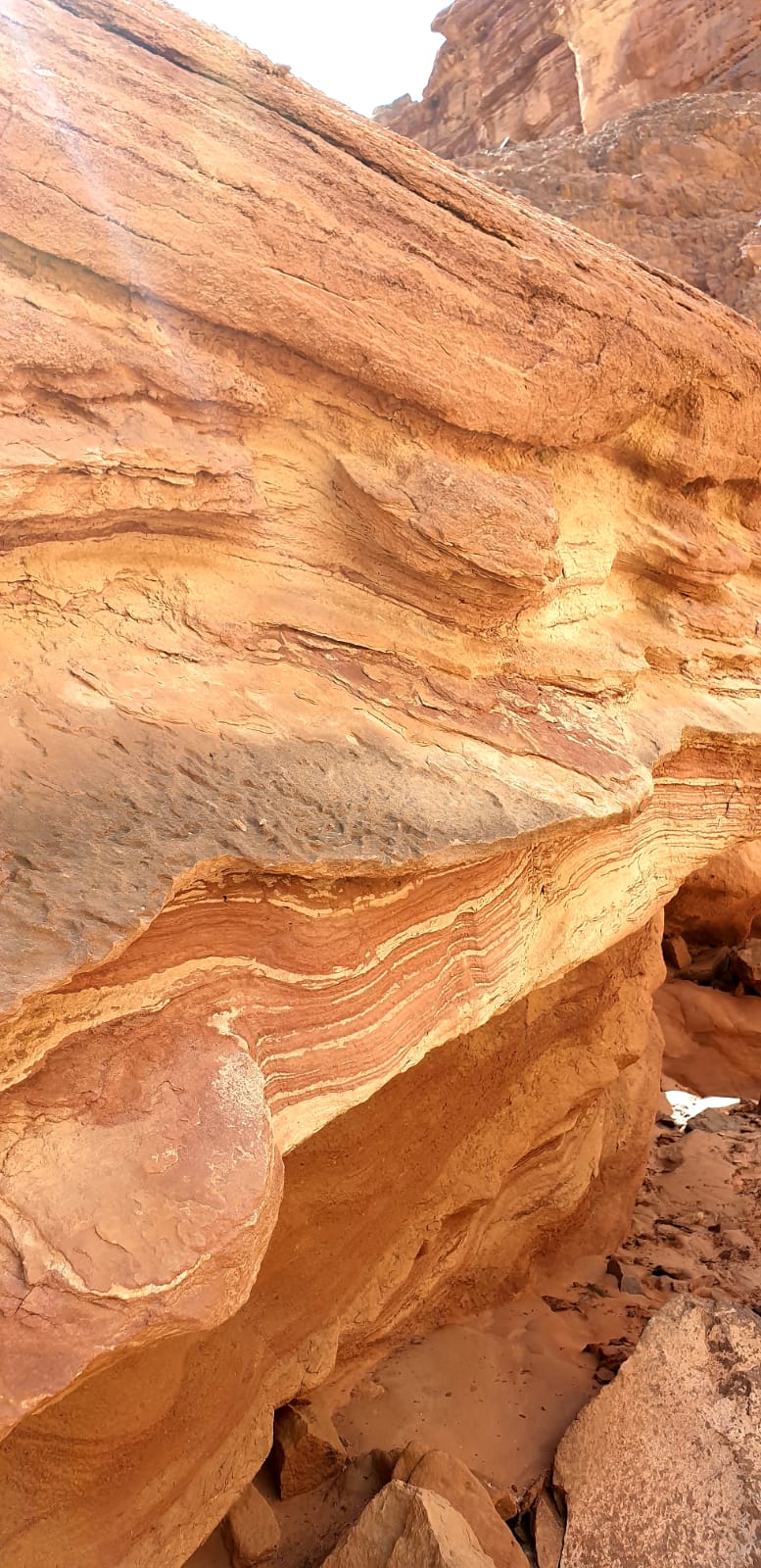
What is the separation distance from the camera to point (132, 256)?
250cm

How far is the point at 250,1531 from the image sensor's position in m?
3.36

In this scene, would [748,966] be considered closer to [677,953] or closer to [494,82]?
[677,953]

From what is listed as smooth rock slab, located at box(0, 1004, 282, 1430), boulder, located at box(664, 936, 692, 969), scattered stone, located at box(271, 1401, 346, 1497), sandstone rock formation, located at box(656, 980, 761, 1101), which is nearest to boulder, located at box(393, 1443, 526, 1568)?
scattered stone, located at box(271, 1401, 346, 1497)

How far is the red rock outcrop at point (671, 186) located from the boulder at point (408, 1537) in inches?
231

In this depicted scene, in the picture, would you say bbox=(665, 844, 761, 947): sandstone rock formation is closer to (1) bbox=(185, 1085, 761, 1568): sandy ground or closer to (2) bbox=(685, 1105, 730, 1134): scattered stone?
(2) bbox=(685, 1105, 730, 1134): scattered stone

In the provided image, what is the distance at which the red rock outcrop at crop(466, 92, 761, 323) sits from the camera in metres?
5.68

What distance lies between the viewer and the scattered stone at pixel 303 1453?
11.7ft

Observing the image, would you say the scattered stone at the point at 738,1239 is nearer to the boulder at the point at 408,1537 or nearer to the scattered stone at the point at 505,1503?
the scattered stone at the point at 505,1503

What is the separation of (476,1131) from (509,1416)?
1100mm

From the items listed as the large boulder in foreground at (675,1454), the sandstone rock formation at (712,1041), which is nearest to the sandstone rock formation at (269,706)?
the large boulder in foreground at (675,1454)

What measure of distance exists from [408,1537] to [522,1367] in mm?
1487

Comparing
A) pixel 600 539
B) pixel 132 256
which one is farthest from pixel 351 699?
pixel 600 539

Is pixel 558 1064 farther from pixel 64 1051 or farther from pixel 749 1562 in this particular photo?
pixel 64 1051

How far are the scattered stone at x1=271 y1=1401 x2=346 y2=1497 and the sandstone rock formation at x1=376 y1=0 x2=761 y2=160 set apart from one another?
9568mm
